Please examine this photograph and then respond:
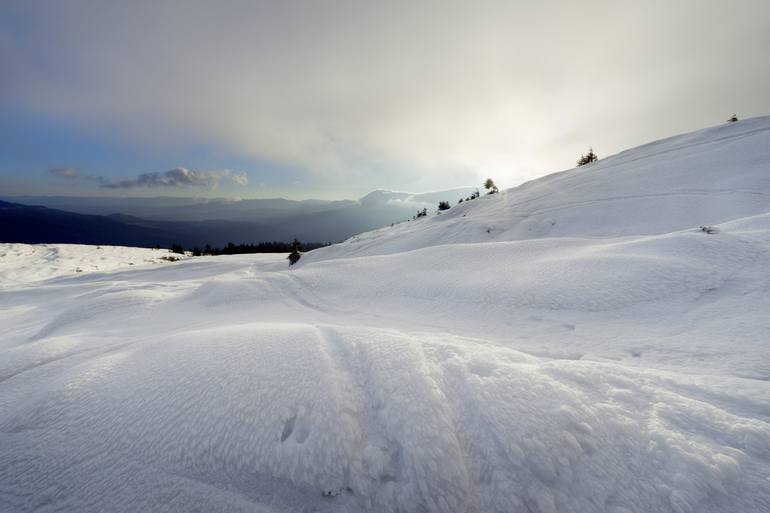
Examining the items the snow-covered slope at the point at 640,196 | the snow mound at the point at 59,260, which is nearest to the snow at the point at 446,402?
the snow-covered slope at the point at 640,196

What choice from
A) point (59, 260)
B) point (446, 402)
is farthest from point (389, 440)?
point (59, 260)

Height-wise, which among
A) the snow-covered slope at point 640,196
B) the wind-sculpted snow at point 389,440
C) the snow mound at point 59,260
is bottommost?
the wind-sculpted snow at point 389,440

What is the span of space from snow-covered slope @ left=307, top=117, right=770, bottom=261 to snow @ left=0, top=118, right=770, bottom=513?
270 centimetres

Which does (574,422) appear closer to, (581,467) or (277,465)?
(581,467)

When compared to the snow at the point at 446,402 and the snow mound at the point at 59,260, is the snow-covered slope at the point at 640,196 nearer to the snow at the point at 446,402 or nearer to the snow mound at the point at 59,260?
the snow at the point at 446,402

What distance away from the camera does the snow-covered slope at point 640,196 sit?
6508 millimetres

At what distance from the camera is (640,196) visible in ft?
25.4

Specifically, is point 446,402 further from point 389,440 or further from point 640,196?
point 640,196

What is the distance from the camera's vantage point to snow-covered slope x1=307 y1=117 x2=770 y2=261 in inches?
256

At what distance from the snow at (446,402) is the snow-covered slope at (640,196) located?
2.70 meters

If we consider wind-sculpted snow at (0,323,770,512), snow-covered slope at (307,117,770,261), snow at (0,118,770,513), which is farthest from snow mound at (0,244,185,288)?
wind-sculpted snow at (0,323,770,512)

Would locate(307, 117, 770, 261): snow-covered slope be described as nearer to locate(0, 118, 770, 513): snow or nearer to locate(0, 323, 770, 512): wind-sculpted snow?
locate(0, 118, 770, 513): snow

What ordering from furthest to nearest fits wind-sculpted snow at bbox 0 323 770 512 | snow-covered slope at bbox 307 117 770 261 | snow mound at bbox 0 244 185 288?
snow mound at bbox 0 244 185 288
snow-covered slope at bbox 307 117 770 261
wind-sculpted snow at bbox 0 323 770 512

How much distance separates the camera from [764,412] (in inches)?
61.2
